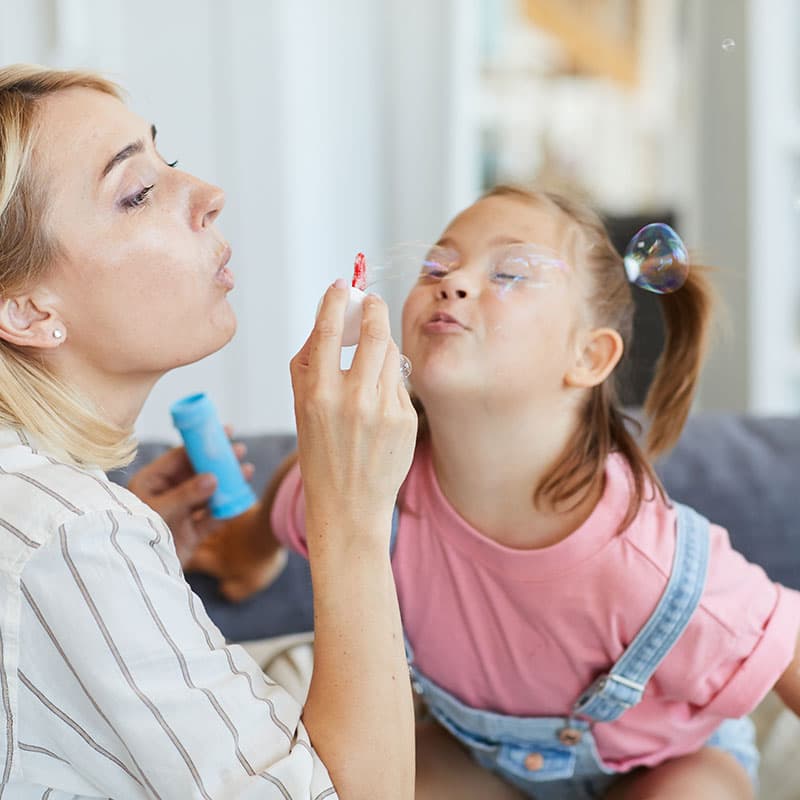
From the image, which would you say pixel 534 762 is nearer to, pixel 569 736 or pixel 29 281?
pixel 569 736

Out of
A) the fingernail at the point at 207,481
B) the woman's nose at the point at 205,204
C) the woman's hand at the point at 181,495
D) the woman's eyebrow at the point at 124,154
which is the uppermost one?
the woman's eyebrow at the point at 124,154

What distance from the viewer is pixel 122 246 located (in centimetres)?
106

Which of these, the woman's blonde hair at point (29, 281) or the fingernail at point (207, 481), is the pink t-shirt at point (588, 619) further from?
the woman's blonde hair at point (29, 281)

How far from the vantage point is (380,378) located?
3.18 feet

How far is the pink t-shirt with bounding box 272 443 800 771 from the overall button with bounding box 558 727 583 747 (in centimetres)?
2

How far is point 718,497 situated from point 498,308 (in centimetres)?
67

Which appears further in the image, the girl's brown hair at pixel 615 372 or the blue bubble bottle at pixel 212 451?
the blue bubble bottle at pixel 212 451

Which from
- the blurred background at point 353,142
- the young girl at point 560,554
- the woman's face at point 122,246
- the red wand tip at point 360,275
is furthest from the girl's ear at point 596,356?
the blurred background at point 353,142

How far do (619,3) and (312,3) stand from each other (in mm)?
3396

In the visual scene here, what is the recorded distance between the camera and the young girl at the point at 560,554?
1186 mm

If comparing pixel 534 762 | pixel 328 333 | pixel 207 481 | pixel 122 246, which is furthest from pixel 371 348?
pixel 534 762

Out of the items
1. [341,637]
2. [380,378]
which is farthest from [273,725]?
[380,378]

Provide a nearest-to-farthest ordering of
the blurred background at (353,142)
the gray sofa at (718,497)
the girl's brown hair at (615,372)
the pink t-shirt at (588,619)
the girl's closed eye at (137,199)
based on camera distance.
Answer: the girl's closed eye at (137,199), the pink t-shirt at (588,619), the girl's brown hair at (615,372), the gray sofa at (718,497), the blurred background at (353,142)

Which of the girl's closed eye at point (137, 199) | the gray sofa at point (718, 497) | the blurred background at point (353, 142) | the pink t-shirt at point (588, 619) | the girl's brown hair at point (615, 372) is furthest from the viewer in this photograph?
the blurred background at point (353, 142)
